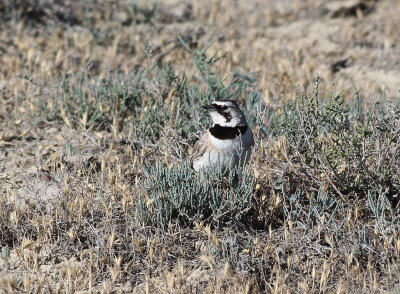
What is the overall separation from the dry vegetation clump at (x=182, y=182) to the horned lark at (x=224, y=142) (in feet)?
0.54

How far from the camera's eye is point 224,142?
6039mm

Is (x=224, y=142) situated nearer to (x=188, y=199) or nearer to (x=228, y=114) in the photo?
(x=228, y=114)

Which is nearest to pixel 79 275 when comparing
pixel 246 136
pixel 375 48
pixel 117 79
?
pixel 246 136

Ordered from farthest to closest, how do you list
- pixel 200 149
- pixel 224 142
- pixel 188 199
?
pixel 200 149 < pixel 224 142 < pixel 188 199

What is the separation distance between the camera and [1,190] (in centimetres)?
620

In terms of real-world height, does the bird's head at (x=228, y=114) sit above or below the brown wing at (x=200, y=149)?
above

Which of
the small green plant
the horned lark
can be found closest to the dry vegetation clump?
the small green plant

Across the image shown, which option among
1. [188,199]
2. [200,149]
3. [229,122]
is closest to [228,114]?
[229,122]

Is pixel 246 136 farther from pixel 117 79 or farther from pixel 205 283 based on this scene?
pixel 117 79

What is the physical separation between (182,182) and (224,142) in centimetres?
63

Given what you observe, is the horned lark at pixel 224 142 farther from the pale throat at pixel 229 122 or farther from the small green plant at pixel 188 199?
the small green plant at pixel 188 199

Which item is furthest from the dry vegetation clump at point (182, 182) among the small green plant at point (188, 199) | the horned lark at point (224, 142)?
the horned lark at point (224, 142)

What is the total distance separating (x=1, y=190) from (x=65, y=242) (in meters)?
1.13

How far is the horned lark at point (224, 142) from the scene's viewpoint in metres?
6.00
